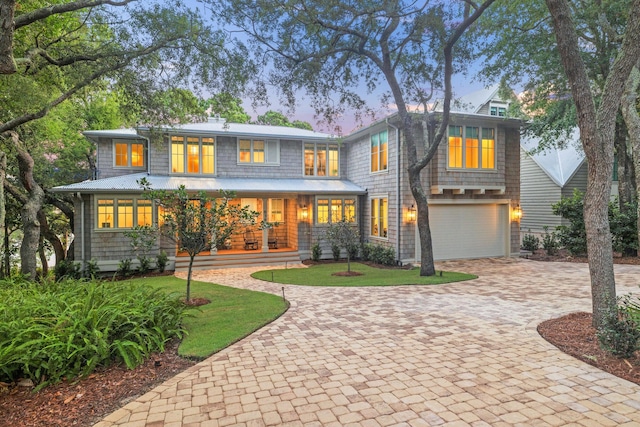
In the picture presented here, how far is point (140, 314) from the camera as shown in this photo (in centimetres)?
520

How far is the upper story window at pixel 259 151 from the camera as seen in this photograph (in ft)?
50.9

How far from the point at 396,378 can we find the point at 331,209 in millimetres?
11505

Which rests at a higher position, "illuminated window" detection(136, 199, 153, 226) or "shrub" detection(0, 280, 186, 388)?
"illuminated window" detection(136, 199, 153, 226)

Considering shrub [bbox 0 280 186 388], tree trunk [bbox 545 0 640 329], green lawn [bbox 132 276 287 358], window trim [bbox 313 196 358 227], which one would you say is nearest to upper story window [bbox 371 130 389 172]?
window trim [bbox 313 196 358 227]

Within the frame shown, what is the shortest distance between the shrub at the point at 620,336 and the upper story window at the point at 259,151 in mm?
13264

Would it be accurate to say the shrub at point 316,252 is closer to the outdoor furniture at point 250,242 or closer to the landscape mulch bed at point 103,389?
the outdoor furniture at point 250,242

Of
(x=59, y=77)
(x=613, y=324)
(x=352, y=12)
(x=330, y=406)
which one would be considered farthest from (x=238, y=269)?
(x=613, y=324)

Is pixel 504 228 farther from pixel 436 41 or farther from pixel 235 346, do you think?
pixel 235 346

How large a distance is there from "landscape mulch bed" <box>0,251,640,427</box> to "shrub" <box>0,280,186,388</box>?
0.44 ft

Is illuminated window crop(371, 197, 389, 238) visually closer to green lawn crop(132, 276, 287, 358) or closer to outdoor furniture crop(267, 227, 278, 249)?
outdoor furniture crop(267, 227, 278, 249)

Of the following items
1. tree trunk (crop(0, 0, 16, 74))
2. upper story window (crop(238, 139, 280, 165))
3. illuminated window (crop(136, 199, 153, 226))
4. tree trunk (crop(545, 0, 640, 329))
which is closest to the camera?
tree trunk (crop(545, 0, 640, 329))

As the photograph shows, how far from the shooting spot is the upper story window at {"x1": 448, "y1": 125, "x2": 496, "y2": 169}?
13359 millimetres

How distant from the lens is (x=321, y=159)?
16734 millimetres

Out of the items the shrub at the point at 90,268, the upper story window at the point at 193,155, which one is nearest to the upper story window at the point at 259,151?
the upper story window at the point at 193,155
